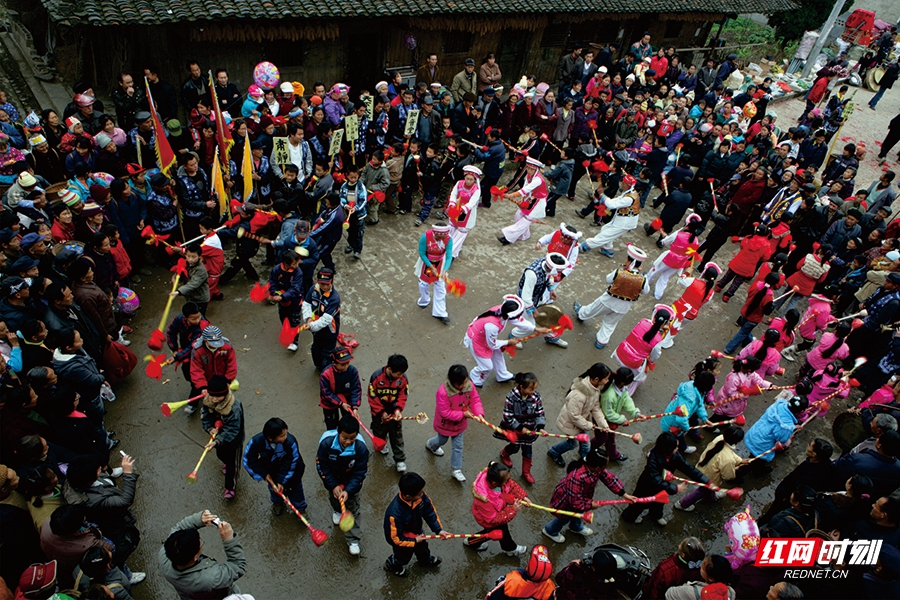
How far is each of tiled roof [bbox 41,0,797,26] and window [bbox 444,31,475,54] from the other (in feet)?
5.17

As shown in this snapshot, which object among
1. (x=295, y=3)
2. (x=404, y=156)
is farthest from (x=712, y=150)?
(x=295, y=3)

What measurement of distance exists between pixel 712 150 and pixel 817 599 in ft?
32.9

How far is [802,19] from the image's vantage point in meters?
24.2

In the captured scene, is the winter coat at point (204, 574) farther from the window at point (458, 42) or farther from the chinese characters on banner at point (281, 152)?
the window at point (458, 42)

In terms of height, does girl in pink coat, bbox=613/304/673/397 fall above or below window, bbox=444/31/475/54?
below

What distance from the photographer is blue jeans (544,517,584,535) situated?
5.57 meters

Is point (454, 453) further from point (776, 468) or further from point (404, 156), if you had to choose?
point (404, 156)

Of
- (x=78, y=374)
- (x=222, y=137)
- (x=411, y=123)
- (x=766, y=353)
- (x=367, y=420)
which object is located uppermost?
(x=222, y=137)

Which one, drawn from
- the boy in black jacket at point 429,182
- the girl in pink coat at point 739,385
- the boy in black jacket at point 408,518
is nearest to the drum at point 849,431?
the girl in pink coat at point 739,385

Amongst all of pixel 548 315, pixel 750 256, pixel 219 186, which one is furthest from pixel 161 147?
pixel 750 256

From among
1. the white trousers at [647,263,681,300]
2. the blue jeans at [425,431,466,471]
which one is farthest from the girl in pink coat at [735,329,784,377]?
the blue jeans at [425,431,466,471]

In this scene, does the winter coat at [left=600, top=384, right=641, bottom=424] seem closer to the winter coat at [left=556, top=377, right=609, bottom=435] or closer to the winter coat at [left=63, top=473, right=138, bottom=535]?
the winter coat at [left=556, top=377, right=609, bottom=435]

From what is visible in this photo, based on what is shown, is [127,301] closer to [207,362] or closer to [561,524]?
[207,362]

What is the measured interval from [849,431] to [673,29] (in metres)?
17.6
